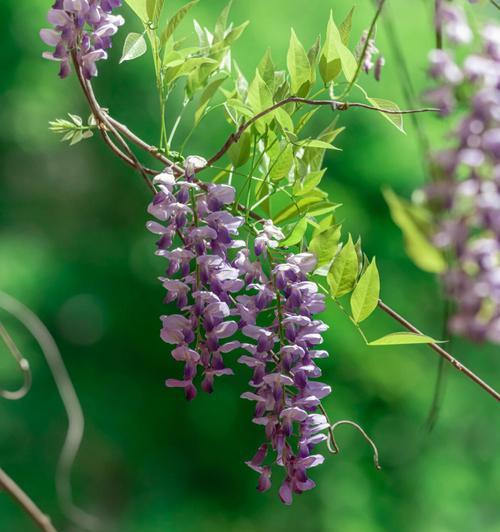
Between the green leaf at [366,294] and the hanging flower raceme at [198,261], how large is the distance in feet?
0.20

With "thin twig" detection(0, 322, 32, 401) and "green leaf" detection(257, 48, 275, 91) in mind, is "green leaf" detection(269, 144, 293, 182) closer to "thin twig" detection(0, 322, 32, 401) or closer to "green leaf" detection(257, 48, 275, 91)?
"green leaf" detection(257, 48, 275, 91)

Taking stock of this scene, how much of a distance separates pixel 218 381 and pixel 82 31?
110 inches

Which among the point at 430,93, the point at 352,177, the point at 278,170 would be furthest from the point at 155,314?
the point at 430,93

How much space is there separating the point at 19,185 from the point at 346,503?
1.74 metres

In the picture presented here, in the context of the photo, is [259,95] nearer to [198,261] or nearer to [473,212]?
[198,261]

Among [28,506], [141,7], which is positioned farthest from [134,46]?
[28,506]

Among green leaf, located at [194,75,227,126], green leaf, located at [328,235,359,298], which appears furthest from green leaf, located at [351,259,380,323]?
green leaf, located at [194,75,227,126]

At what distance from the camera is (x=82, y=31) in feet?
1.34

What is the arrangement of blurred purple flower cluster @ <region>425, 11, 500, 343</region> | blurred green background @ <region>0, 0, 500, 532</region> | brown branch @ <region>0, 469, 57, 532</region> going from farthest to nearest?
blurred green background @ <region>0, 0, 500, 532</region> → brown branch @ <region>0, 469, 57, 532</region> → blurred purple flower cluster @ <region>425, 11, 500, 343</region>

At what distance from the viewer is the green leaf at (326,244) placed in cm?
45

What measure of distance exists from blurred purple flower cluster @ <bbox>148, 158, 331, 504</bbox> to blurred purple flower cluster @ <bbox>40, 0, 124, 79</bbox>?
6cm

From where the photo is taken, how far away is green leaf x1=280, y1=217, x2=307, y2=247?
451 mm

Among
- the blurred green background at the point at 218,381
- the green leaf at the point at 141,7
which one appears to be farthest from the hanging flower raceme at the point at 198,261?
the blurred green background at the point at 218,381

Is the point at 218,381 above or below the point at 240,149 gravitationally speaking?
below
